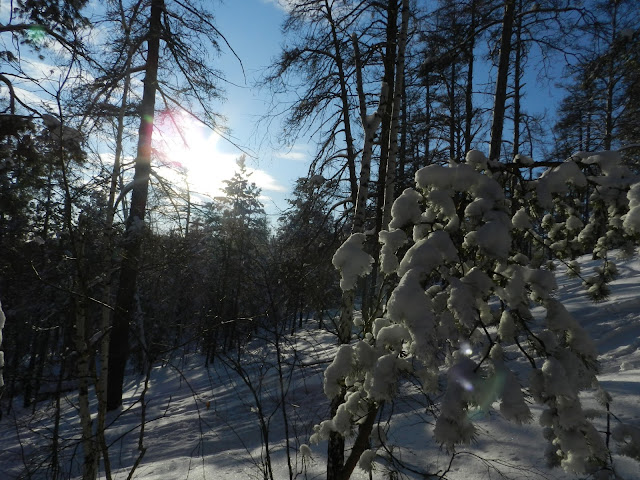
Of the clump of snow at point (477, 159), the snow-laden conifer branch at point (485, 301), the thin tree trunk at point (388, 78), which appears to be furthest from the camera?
the thin tree trunk at point (388, 78)

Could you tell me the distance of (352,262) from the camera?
202 cm

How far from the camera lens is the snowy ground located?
315 cm

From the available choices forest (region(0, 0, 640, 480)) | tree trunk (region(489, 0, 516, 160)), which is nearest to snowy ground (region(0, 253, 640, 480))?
forest (region(0, 0, 640, 480))

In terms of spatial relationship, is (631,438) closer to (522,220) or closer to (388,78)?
(522,220)

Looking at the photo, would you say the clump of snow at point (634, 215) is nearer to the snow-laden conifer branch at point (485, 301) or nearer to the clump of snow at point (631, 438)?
the snow-laden conifer branch at point (485, 301)

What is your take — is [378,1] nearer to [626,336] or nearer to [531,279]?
[531,279]

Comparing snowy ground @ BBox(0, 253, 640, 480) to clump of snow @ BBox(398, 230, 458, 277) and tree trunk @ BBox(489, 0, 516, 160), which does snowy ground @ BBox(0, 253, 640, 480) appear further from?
tree trunk @ BBox(489, 0, 516, 160)

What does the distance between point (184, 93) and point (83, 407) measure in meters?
6.69

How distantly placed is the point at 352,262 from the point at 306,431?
2787 millimetres

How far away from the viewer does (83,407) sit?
11.2 feet

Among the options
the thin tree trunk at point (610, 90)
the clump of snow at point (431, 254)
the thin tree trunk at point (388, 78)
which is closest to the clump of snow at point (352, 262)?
the clump of snow at point (431, 254)

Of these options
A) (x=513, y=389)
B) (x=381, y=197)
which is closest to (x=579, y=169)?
(x=513, y=389)

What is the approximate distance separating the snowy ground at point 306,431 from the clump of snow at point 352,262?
897mm

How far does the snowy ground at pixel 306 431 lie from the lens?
315cm
